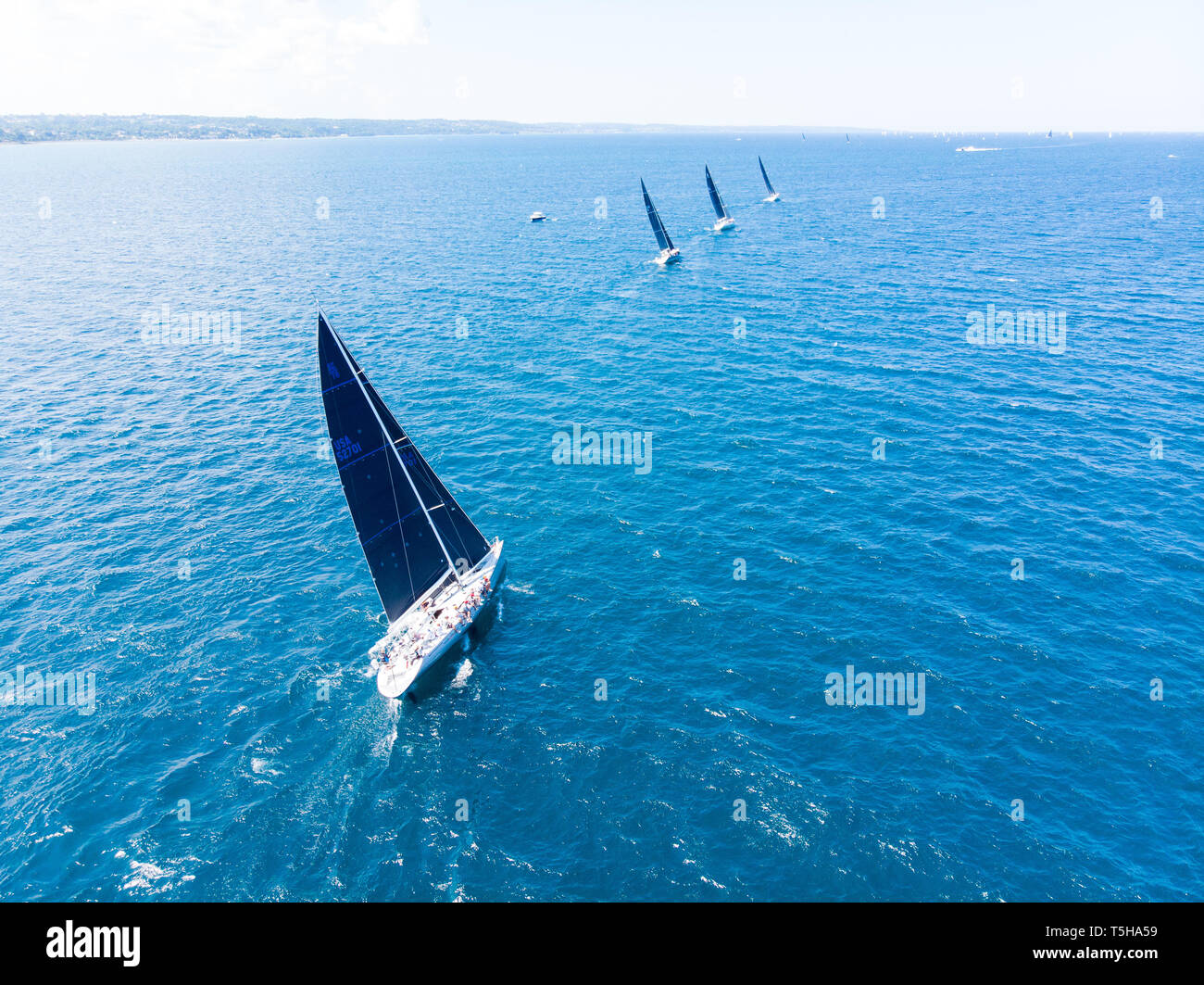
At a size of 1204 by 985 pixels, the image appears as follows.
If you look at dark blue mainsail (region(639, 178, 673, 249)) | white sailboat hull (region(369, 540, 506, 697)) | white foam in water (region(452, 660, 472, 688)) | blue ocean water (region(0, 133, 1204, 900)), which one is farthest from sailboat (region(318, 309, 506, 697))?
dark blue mainsail (region(639, 178, 673, 249))

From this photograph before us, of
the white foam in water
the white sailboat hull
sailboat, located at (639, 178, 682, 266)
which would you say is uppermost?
sailboat, located at (639, 178, 682, 266)

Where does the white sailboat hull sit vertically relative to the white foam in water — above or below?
above

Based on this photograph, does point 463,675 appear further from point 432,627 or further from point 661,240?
point 661,240

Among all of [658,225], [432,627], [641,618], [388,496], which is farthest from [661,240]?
[432,627]

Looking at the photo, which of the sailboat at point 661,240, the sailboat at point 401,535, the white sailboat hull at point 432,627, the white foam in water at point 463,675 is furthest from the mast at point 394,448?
the sailboat at point 661,240

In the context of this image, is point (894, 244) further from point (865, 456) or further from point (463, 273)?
point (865, 456)

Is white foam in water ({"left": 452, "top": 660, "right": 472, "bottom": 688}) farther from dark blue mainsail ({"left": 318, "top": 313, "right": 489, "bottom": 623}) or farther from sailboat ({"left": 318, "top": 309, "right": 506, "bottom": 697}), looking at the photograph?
dark blue mainsail ({"left": 318, "top": 313, "right": 489, "bottom": 623})
